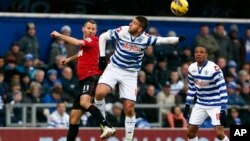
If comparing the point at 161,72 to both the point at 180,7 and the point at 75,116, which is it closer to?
the point at 180,7

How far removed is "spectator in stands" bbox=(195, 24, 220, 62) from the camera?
1220 inches

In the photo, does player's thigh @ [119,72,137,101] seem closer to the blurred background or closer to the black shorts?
the black shorts

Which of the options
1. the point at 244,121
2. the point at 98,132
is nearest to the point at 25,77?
the point at 98,132

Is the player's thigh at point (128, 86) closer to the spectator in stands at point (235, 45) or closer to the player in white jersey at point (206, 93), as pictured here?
the player in white jersey at point (206, 93)

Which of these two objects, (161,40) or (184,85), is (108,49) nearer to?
(184,85)

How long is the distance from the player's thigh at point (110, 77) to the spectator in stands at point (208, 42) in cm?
861

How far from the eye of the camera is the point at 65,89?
28219 mm

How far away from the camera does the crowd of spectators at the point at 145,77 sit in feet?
90.2

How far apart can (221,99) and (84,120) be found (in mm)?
5031

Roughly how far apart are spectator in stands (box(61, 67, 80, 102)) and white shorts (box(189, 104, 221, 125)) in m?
5.05

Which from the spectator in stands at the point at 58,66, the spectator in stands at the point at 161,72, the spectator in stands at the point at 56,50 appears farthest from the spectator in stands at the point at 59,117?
the spectator in stands at the point at 161,72

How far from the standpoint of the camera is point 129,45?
22375 millimetres

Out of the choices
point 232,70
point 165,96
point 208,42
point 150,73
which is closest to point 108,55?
point 150,73

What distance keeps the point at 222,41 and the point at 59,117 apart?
6.10 meters
